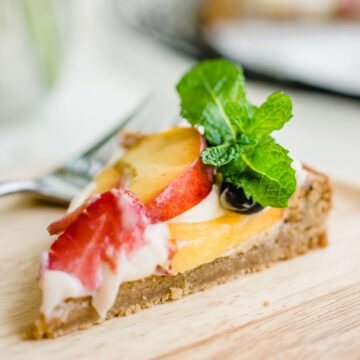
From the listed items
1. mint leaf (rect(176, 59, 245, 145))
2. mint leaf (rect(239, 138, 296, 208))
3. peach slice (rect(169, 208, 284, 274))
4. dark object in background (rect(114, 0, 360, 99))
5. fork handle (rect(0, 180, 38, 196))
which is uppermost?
mint leaf (rect(176, 59, 245, 145))

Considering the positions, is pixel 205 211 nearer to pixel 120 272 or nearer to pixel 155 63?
pixel 120 272

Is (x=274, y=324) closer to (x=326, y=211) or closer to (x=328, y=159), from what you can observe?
(x=326, y=211)

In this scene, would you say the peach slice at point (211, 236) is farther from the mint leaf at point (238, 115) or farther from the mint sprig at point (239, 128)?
the mint leaf at point (238, 115)

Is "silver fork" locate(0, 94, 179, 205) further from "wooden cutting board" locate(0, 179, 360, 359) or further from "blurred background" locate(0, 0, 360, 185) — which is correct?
"wooden cutting board" locate(0, 179, 360, 359)

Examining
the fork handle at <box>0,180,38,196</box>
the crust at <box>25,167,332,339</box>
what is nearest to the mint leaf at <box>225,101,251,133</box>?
the crust at <box>25,167,332,339</box>

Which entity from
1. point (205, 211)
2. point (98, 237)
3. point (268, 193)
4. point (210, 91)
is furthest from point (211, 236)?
point (210, 91)

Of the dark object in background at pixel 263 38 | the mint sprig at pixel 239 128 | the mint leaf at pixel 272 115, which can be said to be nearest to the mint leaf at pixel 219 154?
the mint sprig at pixel 239 128

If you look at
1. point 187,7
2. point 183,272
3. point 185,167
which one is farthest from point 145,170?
point 187,7
